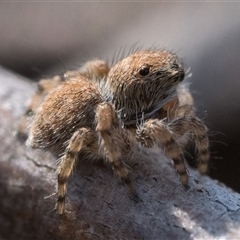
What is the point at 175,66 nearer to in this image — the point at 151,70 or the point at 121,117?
the point at 151,70

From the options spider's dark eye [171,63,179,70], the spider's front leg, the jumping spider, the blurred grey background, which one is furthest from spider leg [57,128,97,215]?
the blurred grey background

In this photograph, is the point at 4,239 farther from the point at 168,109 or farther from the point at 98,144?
the point at 168,109

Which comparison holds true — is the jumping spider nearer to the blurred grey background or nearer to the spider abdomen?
the spider abdomen

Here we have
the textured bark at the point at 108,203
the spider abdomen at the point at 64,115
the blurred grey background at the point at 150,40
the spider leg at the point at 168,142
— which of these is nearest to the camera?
the textured bark at the point at 108,203

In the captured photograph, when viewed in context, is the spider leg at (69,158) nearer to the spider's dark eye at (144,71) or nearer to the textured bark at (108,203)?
the textured bark at (108,203)

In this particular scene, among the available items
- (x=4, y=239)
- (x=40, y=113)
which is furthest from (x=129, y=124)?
(x=4, y=239)

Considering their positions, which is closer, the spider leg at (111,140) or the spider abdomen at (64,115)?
the spider leg at (111,140)

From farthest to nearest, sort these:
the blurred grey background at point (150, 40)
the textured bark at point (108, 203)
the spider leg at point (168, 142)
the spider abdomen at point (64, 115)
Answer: the blurred grey background at point (150, 40) → the spider abdomen at point (64, 115) → the spider leg at point (168, 142) → the textured bark at point (108, 203)

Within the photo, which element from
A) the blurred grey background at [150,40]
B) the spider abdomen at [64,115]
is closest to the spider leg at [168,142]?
the spider abdomen at [64,115]
